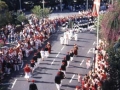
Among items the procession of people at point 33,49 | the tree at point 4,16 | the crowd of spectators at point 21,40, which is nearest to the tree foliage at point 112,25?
the procession of people at point 33,49

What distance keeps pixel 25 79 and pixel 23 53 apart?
17.6ft

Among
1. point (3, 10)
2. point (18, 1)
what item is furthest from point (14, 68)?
point (18, 1)

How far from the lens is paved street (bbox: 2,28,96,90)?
26.6 metres

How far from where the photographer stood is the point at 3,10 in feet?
147

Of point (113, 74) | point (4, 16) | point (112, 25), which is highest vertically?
point (112, 25)

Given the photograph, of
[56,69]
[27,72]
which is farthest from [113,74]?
[56,69]

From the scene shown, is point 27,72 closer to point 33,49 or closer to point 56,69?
point 56,69

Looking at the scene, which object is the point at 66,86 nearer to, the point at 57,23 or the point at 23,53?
the point at 23,53

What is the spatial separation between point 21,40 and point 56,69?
30.3 ft

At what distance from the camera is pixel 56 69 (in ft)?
97.6

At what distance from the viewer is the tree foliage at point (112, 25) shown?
97.9 ft

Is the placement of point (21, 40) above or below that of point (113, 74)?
below

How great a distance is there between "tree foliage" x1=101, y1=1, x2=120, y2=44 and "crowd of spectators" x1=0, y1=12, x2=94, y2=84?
6.68m

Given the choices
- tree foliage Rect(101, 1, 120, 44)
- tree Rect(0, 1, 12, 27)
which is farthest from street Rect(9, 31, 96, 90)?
tree Rect(0, 1, 12, 27)
